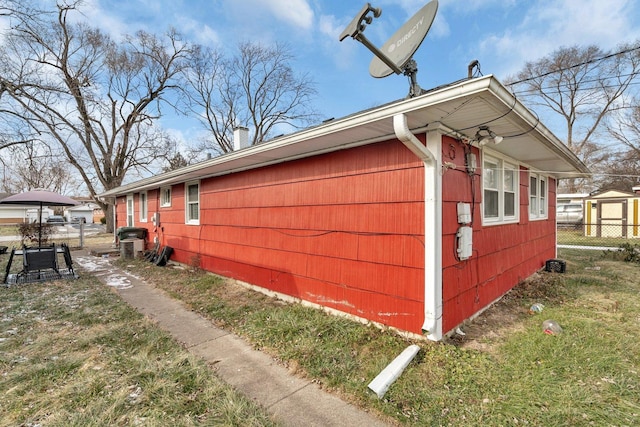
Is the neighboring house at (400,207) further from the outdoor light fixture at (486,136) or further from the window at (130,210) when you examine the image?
the window at (130,210)

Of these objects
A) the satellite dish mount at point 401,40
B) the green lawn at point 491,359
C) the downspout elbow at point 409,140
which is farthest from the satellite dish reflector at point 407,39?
the green lawn at point 491,359

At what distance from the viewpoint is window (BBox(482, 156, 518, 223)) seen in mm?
4123

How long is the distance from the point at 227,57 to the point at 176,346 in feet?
79.2

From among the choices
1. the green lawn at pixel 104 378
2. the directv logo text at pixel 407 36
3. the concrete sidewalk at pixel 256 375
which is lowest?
the concrete sidewalk at pixel 256 375

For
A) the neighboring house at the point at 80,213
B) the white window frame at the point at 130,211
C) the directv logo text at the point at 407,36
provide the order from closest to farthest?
the directv logo text at the point at 407,36 → the white window frame at the point at 130,211 → the neighboring house at the point at 80,213

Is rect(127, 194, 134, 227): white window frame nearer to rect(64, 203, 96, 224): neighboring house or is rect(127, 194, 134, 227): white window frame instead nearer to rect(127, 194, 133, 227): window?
rect(127, 194, 133, 227): window

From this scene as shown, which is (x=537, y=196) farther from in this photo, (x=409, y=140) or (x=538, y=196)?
(x=409, y=140)

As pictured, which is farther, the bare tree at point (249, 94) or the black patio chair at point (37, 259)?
the bare tree at point (249, 94)

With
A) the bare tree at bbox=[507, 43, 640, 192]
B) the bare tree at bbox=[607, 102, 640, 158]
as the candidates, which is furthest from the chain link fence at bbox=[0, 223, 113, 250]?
the bare tree at bbox=[607, 102, 640, 158]

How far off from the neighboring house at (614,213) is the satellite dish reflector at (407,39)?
14.1 meters

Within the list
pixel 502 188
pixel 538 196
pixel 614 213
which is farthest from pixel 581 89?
pixel 502 188

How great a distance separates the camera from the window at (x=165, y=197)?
827 cm

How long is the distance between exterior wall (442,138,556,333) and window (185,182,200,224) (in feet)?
18.8

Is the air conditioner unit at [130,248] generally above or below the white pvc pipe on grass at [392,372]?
above
